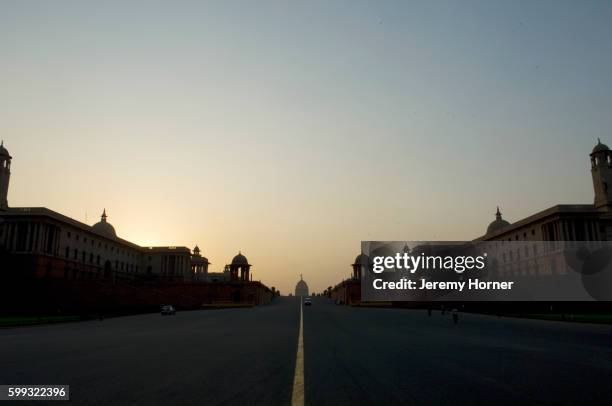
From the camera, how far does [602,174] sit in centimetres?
8375

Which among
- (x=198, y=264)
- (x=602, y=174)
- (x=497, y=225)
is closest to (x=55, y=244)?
(x=198, y=264)

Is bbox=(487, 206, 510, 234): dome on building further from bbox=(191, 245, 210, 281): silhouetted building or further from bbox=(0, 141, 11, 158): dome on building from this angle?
bbox=(0, 141, 11, 158): dome on building

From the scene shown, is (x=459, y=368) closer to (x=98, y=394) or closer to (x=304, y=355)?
(x=304, y=355)

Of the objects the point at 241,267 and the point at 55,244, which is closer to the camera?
the point at 55,244

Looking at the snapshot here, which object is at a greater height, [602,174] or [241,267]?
[602,174]

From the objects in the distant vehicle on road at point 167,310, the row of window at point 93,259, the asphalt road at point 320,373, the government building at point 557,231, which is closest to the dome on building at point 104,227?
the row of window at point 93,259

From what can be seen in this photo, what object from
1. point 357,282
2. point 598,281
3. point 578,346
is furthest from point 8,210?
point 598,281

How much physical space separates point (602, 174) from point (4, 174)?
10025 cm

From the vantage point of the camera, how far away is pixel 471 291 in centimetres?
8212

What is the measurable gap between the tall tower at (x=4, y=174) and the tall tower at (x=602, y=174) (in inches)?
3868

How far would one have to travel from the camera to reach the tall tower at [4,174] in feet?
247

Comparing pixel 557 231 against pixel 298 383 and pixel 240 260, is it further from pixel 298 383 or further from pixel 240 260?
pixel 298 383

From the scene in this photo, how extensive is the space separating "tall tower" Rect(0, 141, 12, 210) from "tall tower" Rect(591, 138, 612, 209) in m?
98.3

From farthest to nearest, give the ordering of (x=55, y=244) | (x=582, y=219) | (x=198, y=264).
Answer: (x=198, y=264) < (x=582, y=219) < (x=55, y=244)
